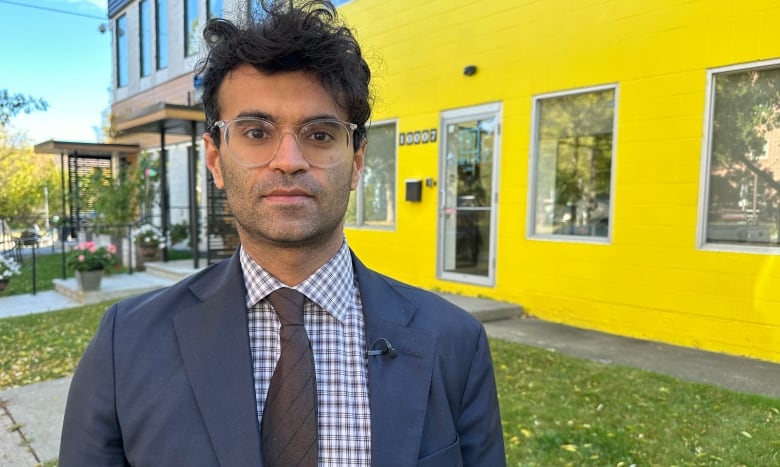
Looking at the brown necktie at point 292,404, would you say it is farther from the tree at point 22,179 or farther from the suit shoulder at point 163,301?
the tree at point 22,179

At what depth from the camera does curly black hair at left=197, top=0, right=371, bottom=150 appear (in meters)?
1.22

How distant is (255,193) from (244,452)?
53 centimetres

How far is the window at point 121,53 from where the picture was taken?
38.2ft

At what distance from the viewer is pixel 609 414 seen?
337 cm

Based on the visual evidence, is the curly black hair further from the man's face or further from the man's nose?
the man's nose

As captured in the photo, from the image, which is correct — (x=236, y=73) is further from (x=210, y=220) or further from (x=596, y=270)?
(x=210, y=220)

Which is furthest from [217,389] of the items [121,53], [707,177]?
[121,53]

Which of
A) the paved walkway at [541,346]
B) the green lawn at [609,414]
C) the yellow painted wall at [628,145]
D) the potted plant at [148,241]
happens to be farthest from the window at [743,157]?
the potted plant at [148,241]

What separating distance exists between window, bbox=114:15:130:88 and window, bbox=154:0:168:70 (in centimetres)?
72

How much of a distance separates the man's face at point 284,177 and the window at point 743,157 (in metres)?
4.63

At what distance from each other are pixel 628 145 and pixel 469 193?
2.18 metres

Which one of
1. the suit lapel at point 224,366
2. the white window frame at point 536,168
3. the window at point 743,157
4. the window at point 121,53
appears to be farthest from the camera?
the window at point 121,53

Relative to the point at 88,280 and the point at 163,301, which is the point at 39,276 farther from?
the point at 163,301

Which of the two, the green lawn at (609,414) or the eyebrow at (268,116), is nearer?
the eyebrow at (268,116)
